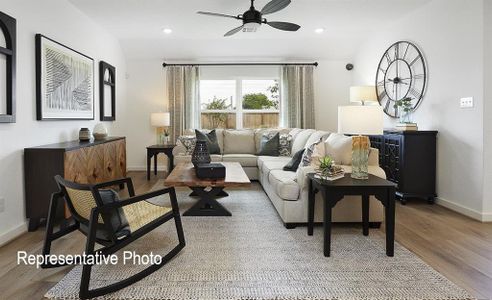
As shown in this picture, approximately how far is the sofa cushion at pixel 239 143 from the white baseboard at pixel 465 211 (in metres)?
2.97

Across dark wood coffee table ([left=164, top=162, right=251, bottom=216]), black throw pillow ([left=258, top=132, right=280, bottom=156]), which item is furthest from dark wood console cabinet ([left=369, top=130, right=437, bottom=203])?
black throw pillow ([left=258, top=132, right=280, bottom=156])

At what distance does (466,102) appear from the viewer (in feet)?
11.8

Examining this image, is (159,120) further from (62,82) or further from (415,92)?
(415,92)

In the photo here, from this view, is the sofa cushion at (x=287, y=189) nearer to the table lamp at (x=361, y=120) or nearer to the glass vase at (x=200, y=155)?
the table lamp at (x=361, y=120)

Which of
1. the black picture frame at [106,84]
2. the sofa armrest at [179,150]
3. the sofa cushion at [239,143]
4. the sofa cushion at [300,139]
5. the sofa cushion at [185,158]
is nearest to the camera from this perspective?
the sofa cushion at [300,139]

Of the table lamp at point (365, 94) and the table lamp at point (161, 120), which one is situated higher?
the table lamp at point (365, 94)

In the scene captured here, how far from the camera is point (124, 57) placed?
6422 mm

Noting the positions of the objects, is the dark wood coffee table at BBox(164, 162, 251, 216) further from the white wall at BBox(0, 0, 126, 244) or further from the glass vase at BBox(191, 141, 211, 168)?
the white wall at BBox(0, 0, 126, 244)

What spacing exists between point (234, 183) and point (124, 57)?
432 cm

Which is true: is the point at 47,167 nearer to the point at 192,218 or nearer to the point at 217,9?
the point at 192,218

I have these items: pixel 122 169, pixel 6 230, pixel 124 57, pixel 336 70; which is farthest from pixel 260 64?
pixel 6 230

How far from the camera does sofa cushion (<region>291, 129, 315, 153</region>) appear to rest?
4.96 m

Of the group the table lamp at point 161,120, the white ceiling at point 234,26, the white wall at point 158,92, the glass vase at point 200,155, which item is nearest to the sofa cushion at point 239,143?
the table lamp at point 161,120

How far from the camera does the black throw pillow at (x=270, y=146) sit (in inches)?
220
